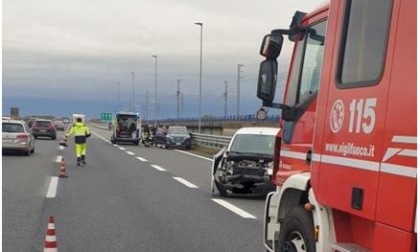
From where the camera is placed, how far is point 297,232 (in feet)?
15.7

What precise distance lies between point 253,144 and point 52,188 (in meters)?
4.58

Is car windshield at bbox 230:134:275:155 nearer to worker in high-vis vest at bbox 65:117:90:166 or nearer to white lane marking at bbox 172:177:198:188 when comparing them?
white lane marking at bbox 172:177:198:188

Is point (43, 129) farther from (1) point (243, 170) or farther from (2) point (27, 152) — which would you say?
(1) point (243, 170)

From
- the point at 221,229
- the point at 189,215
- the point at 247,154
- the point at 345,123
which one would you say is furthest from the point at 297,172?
the point at 247,154

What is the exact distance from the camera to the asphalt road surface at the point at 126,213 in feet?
26.1

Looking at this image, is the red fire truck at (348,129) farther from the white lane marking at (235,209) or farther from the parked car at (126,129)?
the parked car at (126,129)

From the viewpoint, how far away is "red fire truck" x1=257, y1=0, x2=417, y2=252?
10.8ft

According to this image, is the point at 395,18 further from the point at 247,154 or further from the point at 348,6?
the point at 247,154

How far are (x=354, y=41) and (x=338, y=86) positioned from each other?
0.30m

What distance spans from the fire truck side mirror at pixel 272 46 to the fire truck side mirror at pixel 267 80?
0.19 ft

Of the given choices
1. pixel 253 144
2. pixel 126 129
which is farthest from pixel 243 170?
pixel 126 129

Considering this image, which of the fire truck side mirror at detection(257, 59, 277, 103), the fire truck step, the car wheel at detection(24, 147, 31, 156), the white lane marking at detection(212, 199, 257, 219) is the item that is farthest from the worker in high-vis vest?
the fire truck step

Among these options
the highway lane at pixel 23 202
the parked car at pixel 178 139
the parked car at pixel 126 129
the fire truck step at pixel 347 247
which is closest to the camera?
the fire truck step at pixel 347 247

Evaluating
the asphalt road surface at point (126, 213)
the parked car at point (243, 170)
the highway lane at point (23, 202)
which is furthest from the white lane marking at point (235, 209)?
the highway lane at point (23, 202)
